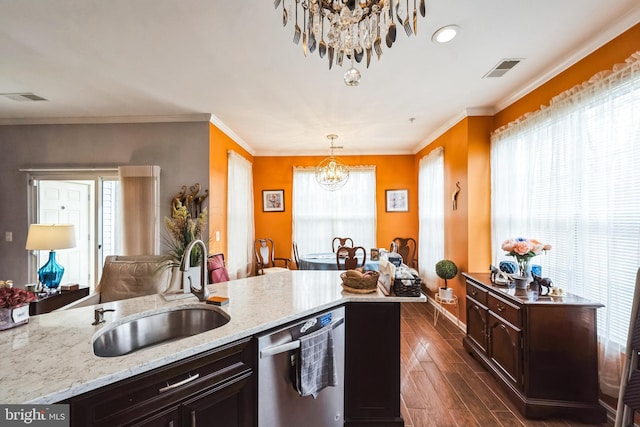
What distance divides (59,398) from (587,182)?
3.24m

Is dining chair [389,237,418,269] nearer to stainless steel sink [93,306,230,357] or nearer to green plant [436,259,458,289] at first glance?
green plant [436,259,458,289]

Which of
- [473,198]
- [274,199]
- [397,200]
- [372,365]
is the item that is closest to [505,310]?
[372,365]

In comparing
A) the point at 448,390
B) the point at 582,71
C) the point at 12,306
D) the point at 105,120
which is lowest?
the point at 448,390

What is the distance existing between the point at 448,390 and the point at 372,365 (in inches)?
40.8

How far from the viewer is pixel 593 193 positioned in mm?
2080

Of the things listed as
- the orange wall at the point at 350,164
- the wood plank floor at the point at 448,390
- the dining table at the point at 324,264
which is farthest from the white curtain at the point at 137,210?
the wood plank floor at the point at 448,390

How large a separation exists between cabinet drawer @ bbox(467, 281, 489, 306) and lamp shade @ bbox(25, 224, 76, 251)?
425 cm

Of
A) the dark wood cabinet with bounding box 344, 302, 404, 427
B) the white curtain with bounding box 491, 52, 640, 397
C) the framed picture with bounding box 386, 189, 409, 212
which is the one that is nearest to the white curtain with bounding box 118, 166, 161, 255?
the dark wood cabinet with bounding box 344, 302, 404, 427

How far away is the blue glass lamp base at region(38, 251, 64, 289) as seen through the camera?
114 inches

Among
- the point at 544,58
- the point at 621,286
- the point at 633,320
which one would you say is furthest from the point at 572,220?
the point at 544,58

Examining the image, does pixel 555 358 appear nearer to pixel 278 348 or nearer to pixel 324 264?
pixel 278 348

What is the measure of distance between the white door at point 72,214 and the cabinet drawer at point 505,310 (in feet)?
16.1

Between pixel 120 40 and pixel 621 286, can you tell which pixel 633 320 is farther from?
pixel 120 40

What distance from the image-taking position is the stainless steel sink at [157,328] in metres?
1.34
